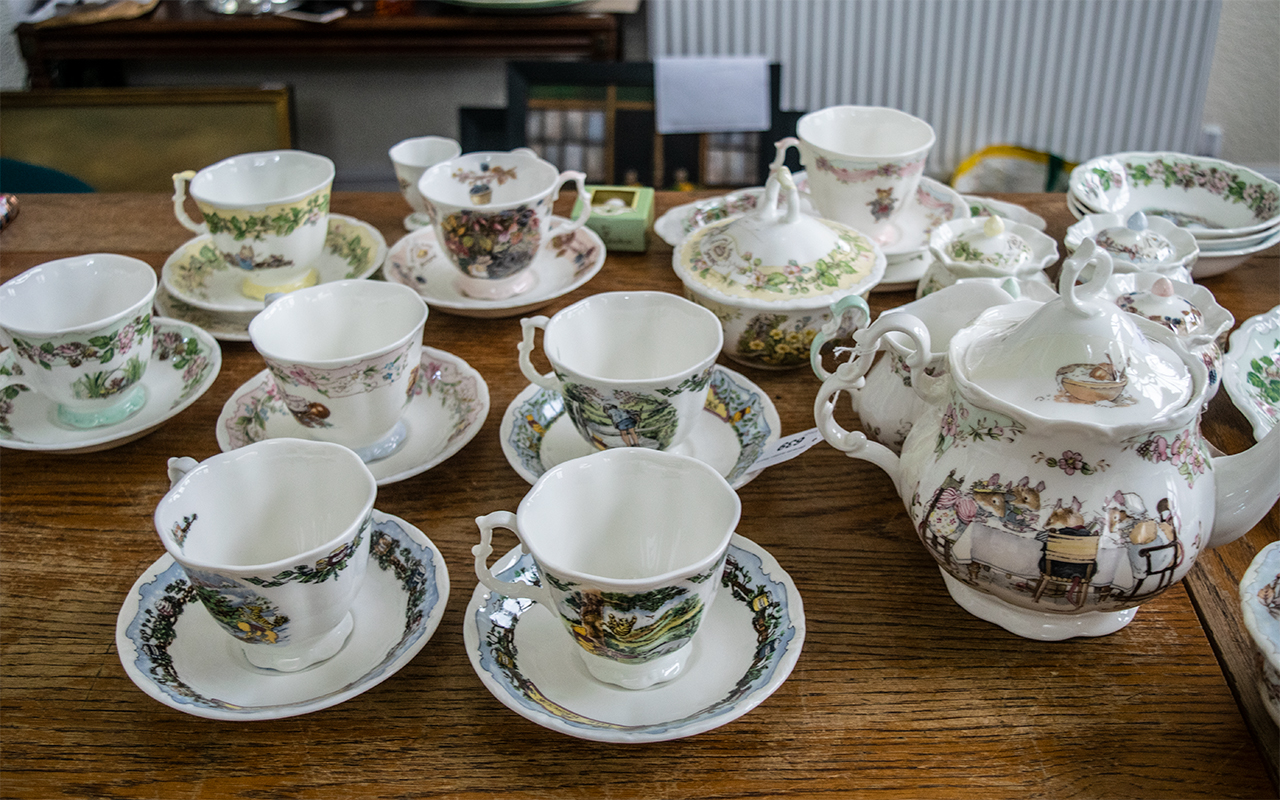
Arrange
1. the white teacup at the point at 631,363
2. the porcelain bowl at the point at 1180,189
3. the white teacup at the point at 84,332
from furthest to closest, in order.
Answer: the porcelain bowl at the point at 1180,189, the white teacup at the point at 84,332, the white teacup at the point at 631,363

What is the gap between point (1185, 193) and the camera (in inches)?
51.2

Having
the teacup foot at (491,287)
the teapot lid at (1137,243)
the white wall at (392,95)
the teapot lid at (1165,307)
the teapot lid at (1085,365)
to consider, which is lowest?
the white wall at (392,95)

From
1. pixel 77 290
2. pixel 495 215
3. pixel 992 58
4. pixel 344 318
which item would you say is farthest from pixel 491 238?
pixel 992 58

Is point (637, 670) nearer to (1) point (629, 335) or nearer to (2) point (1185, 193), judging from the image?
(1) point (629, 335)

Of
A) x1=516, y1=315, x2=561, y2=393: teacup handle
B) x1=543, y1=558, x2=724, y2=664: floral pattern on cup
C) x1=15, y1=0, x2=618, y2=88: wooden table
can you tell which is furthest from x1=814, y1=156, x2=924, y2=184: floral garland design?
x1=15, y1=0, x2=618, y2=88: wooden table

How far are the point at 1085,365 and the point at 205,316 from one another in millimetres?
1023

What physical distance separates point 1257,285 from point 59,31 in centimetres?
280

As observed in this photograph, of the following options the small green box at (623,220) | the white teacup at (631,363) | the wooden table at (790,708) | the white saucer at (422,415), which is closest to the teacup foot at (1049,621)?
the wooden table at (790,708)

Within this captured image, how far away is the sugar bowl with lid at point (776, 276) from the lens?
3.28 feet

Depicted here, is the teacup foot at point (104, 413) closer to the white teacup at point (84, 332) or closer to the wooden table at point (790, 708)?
the white teacup at point (84, 332)

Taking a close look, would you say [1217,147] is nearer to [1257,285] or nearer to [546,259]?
[1257,285]

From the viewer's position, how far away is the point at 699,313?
2.99ft

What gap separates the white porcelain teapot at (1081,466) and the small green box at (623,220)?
0.69 m

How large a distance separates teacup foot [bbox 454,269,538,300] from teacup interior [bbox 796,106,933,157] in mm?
454
